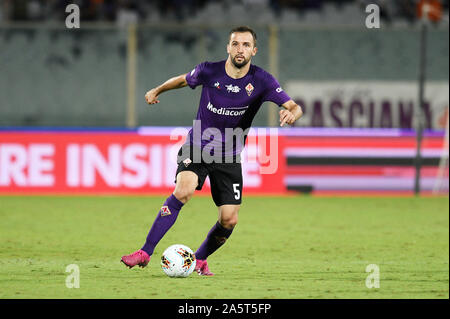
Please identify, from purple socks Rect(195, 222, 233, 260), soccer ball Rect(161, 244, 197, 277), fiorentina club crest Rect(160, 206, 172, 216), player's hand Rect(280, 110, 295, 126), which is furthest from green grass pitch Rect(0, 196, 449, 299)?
player's hand Rect(280, 110, 295, 126)

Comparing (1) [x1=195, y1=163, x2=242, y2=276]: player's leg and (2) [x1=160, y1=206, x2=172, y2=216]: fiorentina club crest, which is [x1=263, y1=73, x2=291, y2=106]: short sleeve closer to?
(1) [x1=195, y1=163, x2=242, y2=276]: player's leg

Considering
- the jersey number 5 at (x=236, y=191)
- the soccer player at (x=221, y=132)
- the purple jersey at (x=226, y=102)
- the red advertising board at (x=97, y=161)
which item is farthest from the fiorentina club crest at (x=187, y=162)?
the red advertising board at (x=97, y=161)

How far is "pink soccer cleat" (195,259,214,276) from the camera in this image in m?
6.66

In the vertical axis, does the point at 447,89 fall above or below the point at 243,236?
above

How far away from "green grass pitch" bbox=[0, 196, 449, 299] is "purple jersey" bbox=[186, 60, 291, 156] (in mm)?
1064

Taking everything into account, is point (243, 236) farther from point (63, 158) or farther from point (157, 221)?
point (63, 158)

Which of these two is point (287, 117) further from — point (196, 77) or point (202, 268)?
point (202, 268)

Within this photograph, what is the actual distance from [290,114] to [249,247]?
2.46 m

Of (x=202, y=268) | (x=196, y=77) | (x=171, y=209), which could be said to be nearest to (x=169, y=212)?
(x=171, y=209)

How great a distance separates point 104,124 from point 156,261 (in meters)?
8.77

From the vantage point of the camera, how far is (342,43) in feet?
56.8

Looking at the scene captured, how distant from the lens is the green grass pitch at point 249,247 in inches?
237
